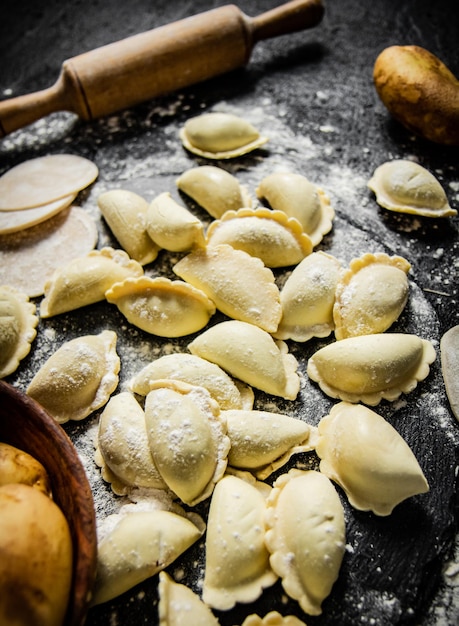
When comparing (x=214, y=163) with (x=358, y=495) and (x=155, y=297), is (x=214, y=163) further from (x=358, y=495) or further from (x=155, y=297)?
(x=358, y=495)

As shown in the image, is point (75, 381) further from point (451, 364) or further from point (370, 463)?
point (451, 364)

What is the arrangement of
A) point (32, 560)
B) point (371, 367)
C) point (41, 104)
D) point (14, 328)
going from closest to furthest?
point (32, 560) < point (371, 367) < point (14, 328) < point (41, 104)

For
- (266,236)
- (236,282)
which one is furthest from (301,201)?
(236,282)

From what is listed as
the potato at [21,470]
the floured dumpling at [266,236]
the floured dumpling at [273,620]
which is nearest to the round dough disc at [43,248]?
the floured dumpling at [266,236]

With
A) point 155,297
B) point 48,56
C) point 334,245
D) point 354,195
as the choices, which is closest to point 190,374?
point 155,297

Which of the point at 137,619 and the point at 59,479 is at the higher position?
the point at 59,479

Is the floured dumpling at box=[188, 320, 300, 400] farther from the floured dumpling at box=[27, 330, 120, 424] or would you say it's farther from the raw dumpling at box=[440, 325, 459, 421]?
the raw dumpling at box=[440, 325, 459, 421]
